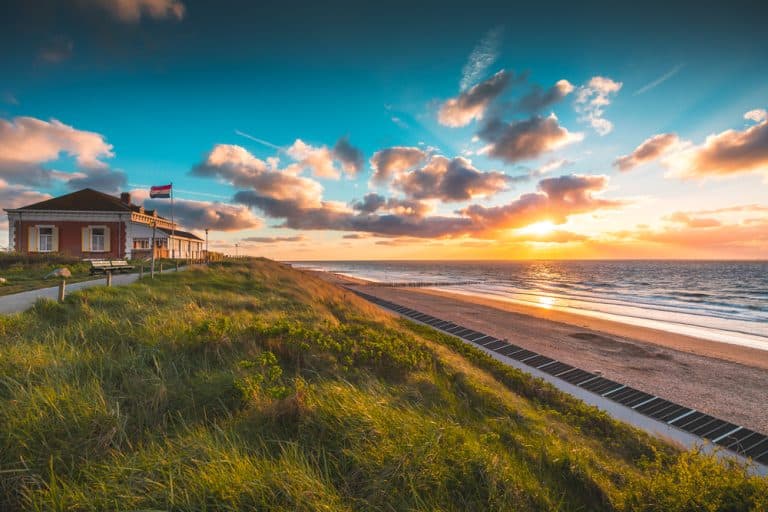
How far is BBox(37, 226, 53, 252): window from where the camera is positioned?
96.4ft

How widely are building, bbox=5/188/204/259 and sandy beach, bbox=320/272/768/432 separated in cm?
2911

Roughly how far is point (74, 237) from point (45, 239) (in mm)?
2211

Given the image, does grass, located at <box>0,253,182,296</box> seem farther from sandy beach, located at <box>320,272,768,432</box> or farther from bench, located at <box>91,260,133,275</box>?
sandy beach, located at <box>320,272,768,432</box>

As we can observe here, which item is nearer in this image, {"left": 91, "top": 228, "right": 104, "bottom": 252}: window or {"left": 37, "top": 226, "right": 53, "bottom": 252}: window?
{"left": 37, "top": 226, "right": 53, "bottom": 252}: window

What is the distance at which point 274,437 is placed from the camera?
4.02 metres

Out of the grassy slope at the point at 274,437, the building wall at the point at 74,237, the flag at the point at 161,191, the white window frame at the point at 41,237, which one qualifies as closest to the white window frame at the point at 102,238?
the building wall at the point at 74,237

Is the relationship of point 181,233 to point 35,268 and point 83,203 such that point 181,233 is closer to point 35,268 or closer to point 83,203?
point 83,203

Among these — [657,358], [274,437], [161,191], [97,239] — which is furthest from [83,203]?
[657,358]

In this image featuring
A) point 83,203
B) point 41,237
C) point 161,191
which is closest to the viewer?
point 161,191

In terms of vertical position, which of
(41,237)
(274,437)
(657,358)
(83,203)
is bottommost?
(657,358)

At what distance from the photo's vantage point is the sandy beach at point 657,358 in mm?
10953

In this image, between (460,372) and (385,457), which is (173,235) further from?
(385,457)

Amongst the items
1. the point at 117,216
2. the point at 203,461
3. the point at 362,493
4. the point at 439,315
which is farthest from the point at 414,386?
the point at 117,216

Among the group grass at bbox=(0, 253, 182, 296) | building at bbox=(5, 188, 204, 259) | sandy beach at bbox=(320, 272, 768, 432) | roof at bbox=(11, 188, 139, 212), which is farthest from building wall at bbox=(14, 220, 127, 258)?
sandy beach at bbox=(320, 272, 768, 432)
